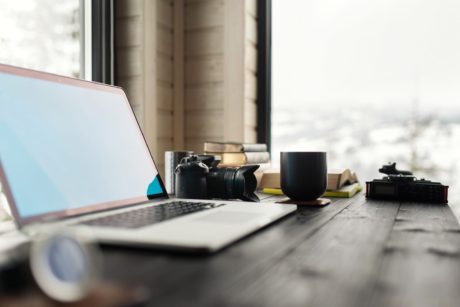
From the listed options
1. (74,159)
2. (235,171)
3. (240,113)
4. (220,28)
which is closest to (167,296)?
(74,159)

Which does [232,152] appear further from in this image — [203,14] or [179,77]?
[203,14]

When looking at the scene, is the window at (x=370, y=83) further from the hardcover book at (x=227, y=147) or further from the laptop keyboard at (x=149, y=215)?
the laptop keyboard at (x=149, y=215)

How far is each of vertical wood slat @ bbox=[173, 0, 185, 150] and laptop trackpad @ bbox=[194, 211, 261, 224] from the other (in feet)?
4.95

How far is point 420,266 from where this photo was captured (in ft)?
1.64

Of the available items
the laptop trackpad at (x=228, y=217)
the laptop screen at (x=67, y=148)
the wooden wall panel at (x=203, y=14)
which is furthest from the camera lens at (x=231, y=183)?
the wooden wall panel at (x=203, y=14)

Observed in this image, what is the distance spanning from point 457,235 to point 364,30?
1.61 m

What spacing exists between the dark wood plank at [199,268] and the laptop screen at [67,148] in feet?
0.64

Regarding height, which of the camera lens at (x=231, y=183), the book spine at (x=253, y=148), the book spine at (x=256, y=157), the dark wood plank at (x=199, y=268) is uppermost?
the book spine at (x=253, y=148)

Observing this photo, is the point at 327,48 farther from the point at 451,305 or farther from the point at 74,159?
the point at 451,305

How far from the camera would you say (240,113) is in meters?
2.10

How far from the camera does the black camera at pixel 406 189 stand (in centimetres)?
114

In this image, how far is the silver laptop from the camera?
61 centimetres

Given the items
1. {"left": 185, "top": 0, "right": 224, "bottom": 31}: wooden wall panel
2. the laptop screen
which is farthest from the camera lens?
{"left": 185, "top": 0, "right": 224, "bottom": 31}: wooden wall panel

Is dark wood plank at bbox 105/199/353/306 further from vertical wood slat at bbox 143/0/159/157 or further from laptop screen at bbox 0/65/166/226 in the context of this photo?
vertical wood slat at bbox 143/0/159/157
